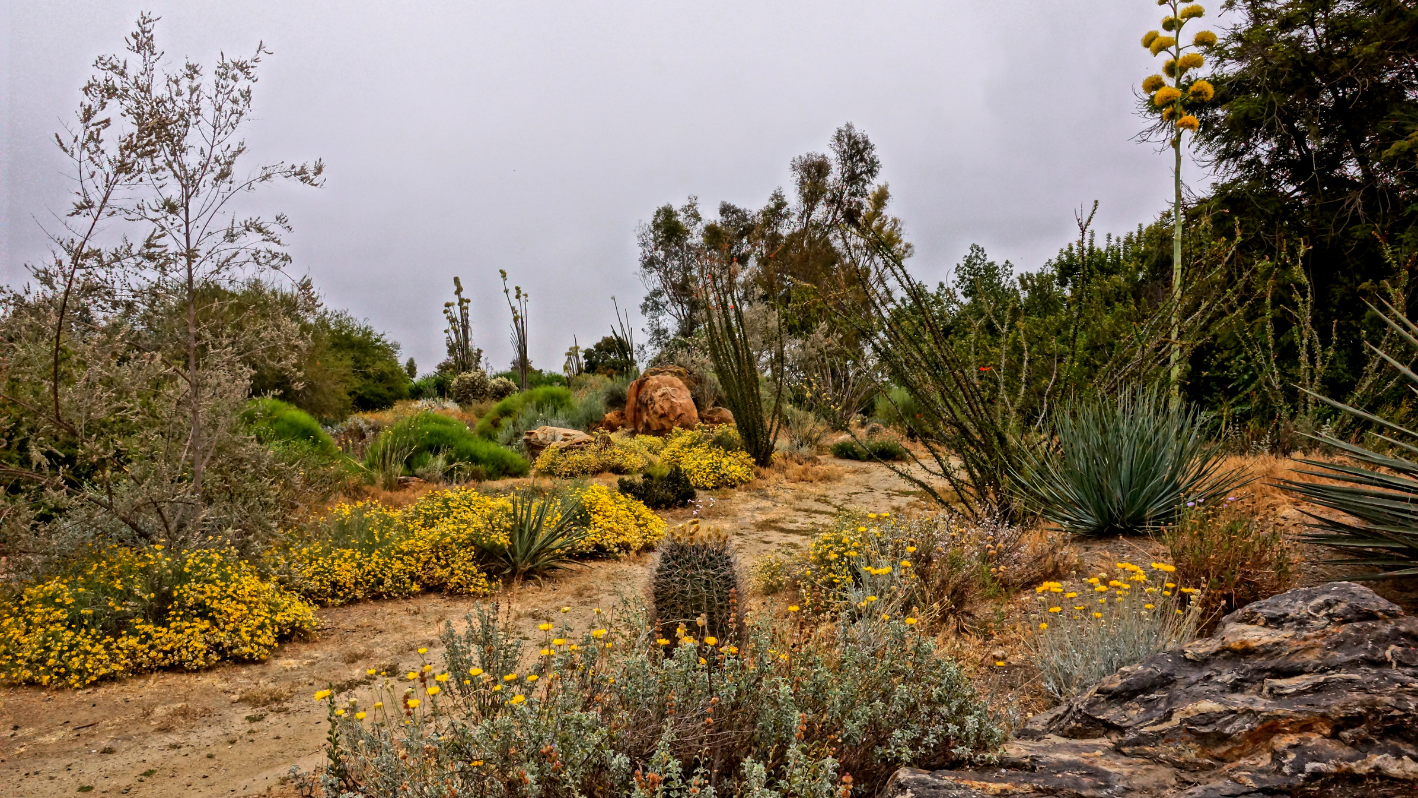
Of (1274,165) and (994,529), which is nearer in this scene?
(994,529)

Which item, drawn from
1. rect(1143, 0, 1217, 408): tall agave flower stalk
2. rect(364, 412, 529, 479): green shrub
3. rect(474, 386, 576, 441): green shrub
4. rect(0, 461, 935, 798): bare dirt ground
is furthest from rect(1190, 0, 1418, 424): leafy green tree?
rect(474, 386, 576, 441): green shrub

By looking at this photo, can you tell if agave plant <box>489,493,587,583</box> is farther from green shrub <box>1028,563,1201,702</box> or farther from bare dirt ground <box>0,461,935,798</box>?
green shrub <box>1028,563,1201,702</box>

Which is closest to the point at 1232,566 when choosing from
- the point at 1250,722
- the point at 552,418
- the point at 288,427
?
the point at 1250,722

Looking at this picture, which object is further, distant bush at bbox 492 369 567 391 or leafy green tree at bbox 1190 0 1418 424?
distant bush at bbox 492 369 567 391

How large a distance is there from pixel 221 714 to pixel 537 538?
9.44ft

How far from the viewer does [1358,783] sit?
6.55 feet

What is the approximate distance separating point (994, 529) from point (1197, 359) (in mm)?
7437

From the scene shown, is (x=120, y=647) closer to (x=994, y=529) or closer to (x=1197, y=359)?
(x=994, y=529)

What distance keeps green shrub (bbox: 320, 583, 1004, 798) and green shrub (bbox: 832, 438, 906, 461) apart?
1004 cm

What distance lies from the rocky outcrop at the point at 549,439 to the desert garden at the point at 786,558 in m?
0.52

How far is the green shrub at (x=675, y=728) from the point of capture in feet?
7.17

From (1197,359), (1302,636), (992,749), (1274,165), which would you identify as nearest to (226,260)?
(992,749)

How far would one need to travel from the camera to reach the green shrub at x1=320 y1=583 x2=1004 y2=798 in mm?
2186

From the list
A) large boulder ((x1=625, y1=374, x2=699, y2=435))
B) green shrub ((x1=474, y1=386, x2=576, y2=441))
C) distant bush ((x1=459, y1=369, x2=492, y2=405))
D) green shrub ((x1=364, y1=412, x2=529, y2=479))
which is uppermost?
distant bush ((x1=459, y1=369, x2=492, y2=405))
